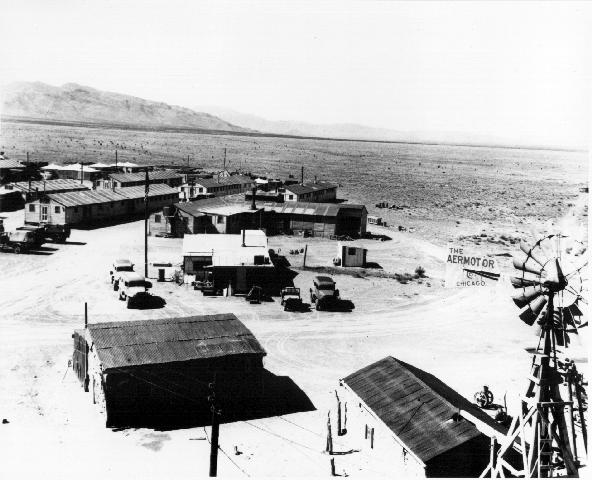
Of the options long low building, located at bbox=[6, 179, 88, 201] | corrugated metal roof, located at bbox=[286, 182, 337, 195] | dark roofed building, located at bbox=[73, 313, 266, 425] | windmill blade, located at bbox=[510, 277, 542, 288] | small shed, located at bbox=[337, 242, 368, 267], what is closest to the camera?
windmill blade, located at bbox=[510, 277, 542, 288]

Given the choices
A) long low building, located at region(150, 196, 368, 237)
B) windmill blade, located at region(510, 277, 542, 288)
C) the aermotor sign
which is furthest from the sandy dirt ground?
long low building, located at region(150, 196, 368, 237)

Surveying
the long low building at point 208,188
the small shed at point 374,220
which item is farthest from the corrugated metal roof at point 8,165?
the small shed at point 374,220

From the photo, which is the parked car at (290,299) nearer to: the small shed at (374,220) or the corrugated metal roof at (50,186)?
the small shed at (374,220)

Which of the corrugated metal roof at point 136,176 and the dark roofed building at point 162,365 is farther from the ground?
the corrugated metal roof at point 136,176

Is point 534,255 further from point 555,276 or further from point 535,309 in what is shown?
point 535,309

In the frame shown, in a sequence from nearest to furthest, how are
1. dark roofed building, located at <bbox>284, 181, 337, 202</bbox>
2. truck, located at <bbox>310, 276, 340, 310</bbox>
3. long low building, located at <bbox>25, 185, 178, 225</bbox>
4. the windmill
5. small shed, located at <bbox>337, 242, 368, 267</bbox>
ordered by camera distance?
1. the windmill
2. truck, located at <bbox>310, 276, 340, 310</bbox>
3. small shed, located at <bbox>337, 242, 368, 267</bbox>
4. long low building, located at <bbox>25, 185, 178, 225</bbox>
5. dark roofed building, located at <bbox>284, 181, 337, 202</bbox>

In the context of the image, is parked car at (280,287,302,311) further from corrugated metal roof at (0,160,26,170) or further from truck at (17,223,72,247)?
corrugated metal roof at (0,160,26,170)
